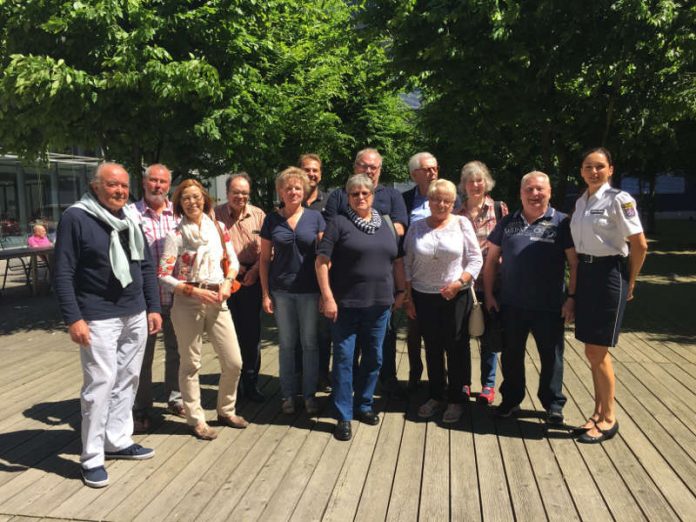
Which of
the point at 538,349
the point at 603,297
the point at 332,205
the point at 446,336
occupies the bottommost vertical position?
the point at 538,349

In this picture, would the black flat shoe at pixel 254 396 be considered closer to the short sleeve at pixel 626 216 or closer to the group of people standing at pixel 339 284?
the group of people standing at pixel 339 284

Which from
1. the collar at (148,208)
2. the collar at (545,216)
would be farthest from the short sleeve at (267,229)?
the collar at (545,216)

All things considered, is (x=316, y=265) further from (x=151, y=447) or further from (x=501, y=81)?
(x=501, y=81)

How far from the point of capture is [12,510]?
10.3 feet

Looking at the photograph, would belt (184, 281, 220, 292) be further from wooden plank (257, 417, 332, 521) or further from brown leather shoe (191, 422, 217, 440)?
wooden plank (257, 417, 332, 521)

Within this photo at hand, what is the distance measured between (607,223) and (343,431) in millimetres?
2234

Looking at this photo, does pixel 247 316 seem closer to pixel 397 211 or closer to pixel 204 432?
pixel 204 432

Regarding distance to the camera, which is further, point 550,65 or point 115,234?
point 550,65

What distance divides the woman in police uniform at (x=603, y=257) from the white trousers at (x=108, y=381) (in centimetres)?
288

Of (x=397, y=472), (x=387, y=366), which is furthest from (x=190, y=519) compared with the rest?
(x=387, y=366)

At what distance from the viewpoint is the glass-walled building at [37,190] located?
19.1 m

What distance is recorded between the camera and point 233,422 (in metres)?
4.28

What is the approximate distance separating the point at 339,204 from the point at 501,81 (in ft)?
13.6

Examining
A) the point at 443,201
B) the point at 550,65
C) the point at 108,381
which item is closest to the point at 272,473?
the point at 108,381
